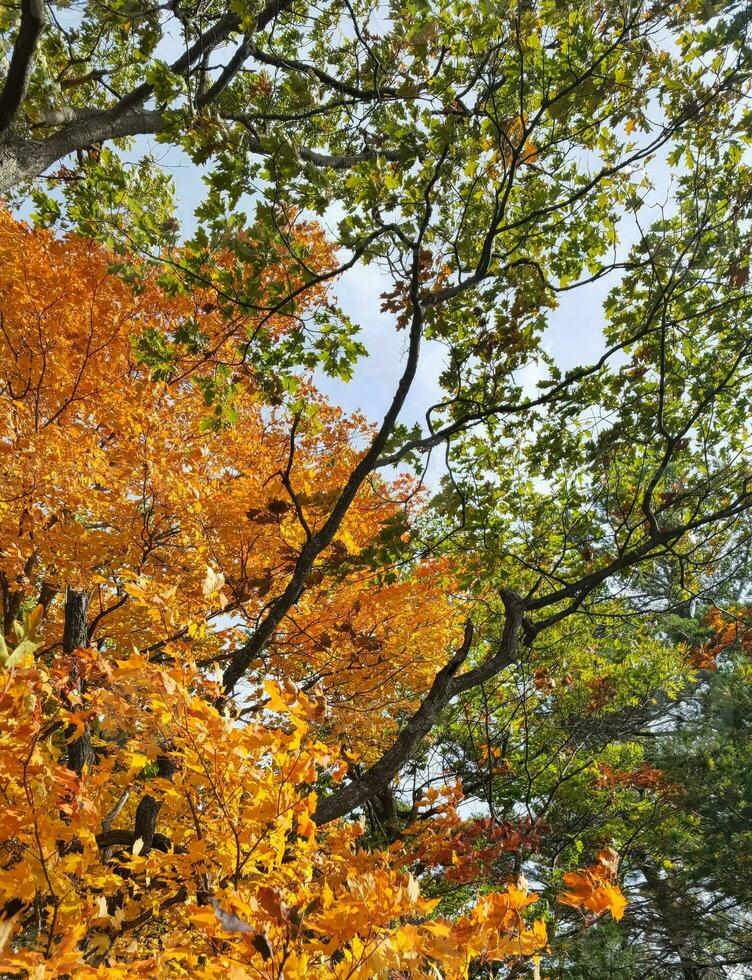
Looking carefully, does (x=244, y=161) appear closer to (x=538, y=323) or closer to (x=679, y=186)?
(x=538, y=323)

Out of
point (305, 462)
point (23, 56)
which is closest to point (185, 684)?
point (23, 56)

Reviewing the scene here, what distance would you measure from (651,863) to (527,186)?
1391 centimetres

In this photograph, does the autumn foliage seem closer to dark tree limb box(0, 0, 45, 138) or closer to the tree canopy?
the tree canopy

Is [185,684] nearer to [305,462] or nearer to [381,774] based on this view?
[381,774]

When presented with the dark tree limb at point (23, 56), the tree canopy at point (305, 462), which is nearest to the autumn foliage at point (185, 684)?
the tree canopy at point (305, 462)

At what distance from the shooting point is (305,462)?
7.07 metres

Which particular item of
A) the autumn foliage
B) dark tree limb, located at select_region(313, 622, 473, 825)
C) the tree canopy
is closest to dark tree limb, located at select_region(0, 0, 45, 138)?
the tree canopy

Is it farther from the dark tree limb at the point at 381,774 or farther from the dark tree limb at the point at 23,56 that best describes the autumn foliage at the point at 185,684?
the dark tree limb at the point at 23,56

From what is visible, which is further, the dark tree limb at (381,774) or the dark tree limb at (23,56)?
the dark tree limb at (381,774)

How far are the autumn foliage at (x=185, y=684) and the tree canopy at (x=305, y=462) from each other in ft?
0.11

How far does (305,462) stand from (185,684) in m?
4.97

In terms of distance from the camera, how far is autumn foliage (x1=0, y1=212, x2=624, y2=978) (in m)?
1.97

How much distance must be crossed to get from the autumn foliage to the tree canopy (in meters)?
0.03

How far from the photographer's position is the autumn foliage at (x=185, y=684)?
1.97 metres
